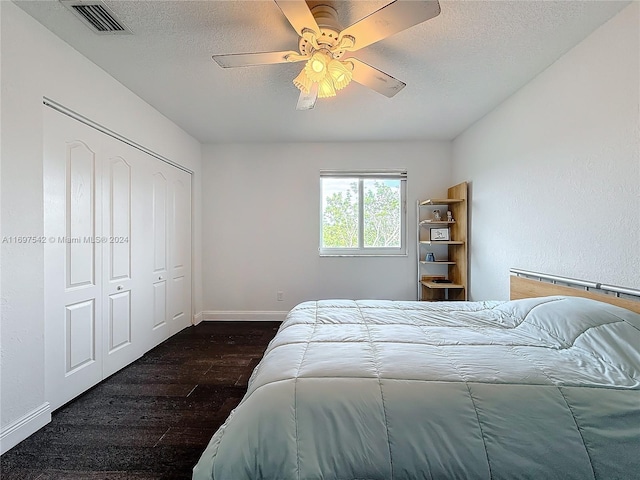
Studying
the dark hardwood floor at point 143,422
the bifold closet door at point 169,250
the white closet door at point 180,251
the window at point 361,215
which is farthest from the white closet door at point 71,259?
the window at point 361,215

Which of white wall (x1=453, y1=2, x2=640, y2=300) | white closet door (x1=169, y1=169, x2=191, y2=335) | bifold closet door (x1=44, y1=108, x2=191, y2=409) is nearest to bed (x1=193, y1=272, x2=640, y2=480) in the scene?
white wall (x1=453, y1=2, x2=640, y2=300)

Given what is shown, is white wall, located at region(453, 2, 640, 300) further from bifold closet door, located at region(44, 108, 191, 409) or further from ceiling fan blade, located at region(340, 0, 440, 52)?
bifold closet door, located at region(44, 108, 191, 409)

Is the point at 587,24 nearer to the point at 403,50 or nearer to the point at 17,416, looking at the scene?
the point at 403,50

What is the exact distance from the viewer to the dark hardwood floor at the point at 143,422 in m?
1.54

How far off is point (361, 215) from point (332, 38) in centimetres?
265

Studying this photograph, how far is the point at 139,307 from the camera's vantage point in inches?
114

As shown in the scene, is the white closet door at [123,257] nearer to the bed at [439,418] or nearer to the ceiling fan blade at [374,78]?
the bed at [439,418]

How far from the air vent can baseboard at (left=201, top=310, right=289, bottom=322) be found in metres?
3.23

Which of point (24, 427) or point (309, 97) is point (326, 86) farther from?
point (24, 427)

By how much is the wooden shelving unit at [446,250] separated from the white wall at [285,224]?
127 mm

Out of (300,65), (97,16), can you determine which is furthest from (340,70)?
(97,16)

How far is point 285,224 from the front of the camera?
410cm

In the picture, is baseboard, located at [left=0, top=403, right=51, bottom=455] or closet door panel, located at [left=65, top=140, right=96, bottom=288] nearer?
baseboard, located at [left=0, top=403, right=51, bottom=455]

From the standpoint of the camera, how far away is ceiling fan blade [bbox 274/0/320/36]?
1.37 metres
